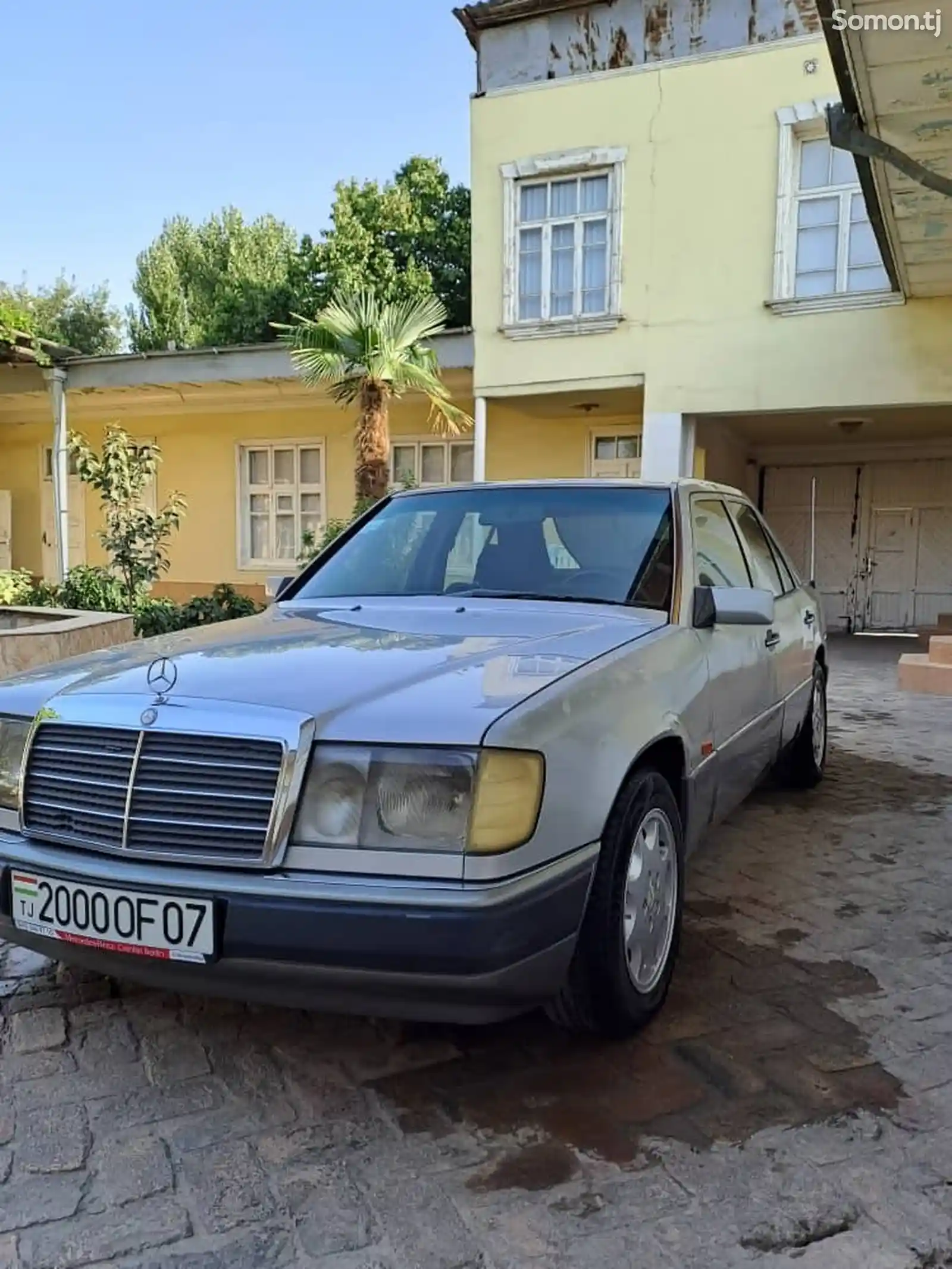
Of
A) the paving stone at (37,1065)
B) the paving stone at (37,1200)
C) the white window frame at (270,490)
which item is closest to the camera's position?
the paving stone at (37,1200)

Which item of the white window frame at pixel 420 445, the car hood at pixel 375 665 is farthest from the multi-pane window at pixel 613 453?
the car hood at pixel 375 665

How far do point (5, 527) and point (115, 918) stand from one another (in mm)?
15964

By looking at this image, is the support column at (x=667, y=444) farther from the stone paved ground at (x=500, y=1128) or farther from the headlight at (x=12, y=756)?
the headlight at (x=12, y=756)

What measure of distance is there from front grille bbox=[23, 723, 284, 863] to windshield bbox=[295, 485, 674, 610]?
4.99 feet

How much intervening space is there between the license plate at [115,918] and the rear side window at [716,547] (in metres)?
2.15

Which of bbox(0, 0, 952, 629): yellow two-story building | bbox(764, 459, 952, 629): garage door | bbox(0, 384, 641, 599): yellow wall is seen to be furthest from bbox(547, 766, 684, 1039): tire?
bbox(764, 459, 952, 629): garage door

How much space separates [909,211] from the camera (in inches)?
282

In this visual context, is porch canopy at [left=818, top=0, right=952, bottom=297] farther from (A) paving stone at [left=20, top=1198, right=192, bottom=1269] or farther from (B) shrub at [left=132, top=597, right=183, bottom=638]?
(B) shrub at [left=132, top=597, right=183, bottom=638]

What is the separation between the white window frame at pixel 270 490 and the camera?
48.2ft

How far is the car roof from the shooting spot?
370 centimetres

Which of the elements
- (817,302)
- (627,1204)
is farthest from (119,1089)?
(817,302)

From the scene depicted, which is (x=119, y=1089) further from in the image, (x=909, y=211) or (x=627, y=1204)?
(x=909, y=211)

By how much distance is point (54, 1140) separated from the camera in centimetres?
213

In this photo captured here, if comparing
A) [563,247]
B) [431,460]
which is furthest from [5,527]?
[563,247]
